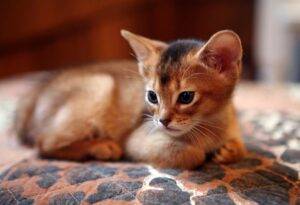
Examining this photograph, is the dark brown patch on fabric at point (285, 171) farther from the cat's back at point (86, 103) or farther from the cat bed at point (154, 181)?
the cat's back at point (86, 103)

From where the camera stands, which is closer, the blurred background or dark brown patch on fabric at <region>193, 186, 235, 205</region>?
dark brown patch on fabric at <region>193, 186, 235, 205</region>

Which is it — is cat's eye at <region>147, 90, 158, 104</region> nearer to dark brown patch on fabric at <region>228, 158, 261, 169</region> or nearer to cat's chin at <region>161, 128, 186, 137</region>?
cat's chin at <region>161, 128, 186, 137</region>

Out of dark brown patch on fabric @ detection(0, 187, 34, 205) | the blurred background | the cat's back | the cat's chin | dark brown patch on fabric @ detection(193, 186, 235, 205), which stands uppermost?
the blurred background

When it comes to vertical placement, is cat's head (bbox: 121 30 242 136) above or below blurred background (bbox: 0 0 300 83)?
below

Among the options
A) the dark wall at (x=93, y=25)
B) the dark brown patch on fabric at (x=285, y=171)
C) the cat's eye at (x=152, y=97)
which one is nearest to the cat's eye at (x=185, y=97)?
the cat's eye at (x=152, y=97)

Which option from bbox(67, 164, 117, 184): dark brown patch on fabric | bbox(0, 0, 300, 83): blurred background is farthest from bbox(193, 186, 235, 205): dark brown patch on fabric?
bbox(0, 0, 300, 83): blurred background

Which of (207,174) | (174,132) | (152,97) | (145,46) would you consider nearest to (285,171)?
(207,174)

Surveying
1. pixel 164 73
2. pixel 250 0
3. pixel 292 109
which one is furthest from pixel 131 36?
pixel 250 0
